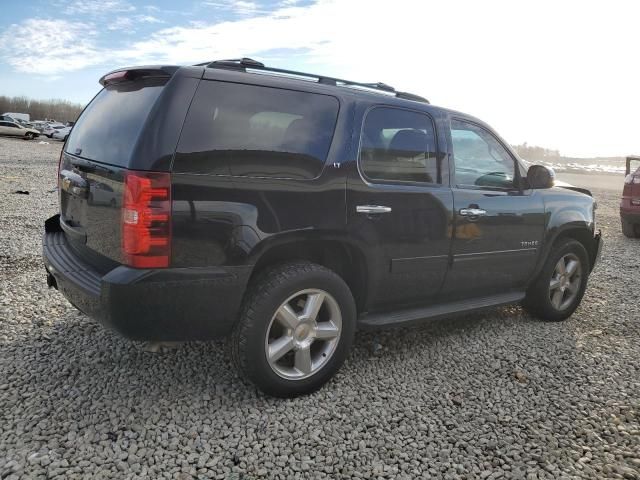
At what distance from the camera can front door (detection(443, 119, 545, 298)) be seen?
3.77 meters

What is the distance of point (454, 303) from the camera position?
389 centimetres

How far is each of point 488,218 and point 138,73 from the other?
260cm

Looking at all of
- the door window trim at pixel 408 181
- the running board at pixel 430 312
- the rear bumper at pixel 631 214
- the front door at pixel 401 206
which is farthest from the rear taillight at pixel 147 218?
the rear bumper at pixel 631 214

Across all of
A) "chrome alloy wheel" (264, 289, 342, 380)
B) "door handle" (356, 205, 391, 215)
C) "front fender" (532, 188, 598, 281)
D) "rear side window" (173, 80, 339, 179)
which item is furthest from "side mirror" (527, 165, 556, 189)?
"chrome alloy wheel" (264, 289, 342, 380)

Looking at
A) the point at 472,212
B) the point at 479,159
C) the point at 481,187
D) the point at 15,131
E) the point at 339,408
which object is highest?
the point at 15,131

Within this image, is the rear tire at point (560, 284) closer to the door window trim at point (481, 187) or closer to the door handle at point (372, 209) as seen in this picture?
the door window trim at point (481, 187)

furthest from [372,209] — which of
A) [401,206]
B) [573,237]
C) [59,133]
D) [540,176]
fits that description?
[59,133]

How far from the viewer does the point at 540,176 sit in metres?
4.23

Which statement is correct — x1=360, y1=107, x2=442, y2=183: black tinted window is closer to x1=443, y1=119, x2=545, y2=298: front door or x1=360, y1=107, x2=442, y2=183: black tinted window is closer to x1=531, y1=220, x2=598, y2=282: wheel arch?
x1=443, y1=119, x2=545, y2=298: front door

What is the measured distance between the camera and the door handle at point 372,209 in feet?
10.4

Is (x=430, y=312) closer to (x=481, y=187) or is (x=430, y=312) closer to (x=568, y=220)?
(x=481, y=187)

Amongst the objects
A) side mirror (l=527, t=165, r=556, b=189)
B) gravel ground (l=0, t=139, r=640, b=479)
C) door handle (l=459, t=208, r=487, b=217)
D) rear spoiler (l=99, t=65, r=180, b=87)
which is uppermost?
rear spoiler (l=99, t=65, r=180, b=87)

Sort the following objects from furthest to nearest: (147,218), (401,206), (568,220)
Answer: (568,220) < (401,206) < (147,218)

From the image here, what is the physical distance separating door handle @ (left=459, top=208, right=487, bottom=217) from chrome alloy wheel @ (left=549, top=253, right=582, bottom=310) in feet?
4.07
